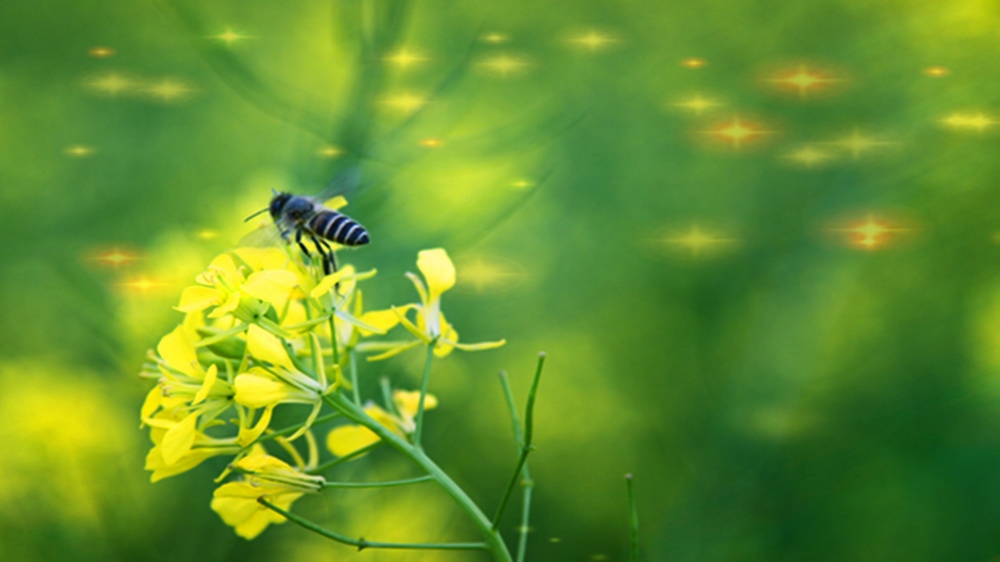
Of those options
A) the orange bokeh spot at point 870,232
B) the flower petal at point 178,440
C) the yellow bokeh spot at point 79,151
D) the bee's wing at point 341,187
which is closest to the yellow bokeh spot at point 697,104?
the orange bokeh spot at point 870,232

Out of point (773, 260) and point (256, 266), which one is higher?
point (256, 266)

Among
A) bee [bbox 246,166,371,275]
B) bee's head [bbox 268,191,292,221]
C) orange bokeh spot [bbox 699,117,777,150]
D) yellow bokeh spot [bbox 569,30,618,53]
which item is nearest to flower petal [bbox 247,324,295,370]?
bee [bbox 246,166,371,275]

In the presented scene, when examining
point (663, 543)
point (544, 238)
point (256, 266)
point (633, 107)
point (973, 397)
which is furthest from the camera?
point (633, 107)

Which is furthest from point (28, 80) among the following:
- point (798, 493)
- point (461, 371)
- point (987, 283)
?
point (987, 283)

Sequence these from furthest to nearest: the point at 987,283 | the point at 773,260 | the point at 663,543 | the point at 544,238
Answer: the point at 544,238 → the point at 773,260 → the point at 987,283 → the point at 663,543

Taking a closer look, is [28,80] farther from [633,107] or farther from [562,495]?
[562,495]

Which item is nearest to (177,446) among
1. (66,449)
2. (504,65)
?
(66,449)
